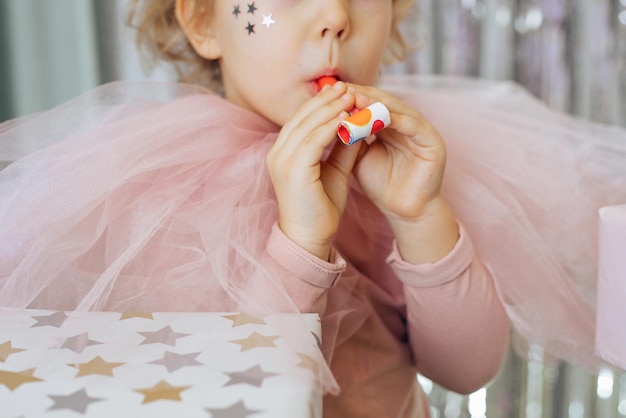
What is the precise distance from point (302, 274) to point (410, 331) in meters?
0.26

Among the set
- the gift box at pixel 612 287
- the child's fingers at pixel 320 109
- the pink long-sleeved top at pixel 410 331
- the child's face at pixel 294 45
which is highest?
the child's face at pixel 294 45

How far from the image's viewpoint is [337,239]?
0.88 m

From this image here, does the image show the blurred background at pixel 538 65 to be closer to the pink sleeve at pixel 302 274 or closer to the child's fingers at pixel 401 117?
the child's fingers at pixel 401 117

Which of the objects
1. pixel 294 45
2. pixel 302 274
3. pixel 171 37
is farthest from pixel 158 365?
pixel 171 37

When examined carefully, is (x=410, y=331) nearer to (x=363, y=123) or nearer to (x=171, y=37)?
(x=363, y=123)

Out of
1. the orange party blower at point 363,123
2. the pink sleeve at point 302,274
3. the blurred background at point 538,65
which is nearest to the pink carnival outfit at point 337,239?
the pink sleeve at point 302,274

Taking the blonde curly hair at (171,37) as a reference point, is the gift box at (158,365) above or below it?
below

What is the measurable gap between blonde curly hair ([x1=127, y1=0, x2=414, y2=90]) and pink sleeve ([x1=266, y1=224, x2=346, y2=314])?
46 centimetres

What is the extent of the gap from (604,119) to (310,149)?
1.13 m

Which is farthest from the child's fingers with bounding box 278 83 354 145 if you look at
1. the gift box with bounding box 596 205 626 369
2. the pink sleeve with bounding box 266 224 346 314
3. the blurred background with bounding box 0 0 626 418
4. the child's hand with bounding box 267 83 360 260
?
the blurred background with bounding box 0 0 626 418

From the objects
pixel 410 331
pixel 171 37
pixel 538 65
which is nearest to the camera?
pixel 410 331

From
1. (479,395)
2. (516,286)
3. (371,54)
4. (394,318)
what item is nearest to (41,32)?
(371,54)

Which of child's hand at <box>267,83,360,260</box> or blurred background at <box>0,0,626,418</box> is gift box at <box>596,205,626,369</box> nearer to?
child's hand at <box>267,83,360,260</box>

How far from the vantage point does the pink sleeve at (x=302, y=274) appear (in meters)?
0.64
